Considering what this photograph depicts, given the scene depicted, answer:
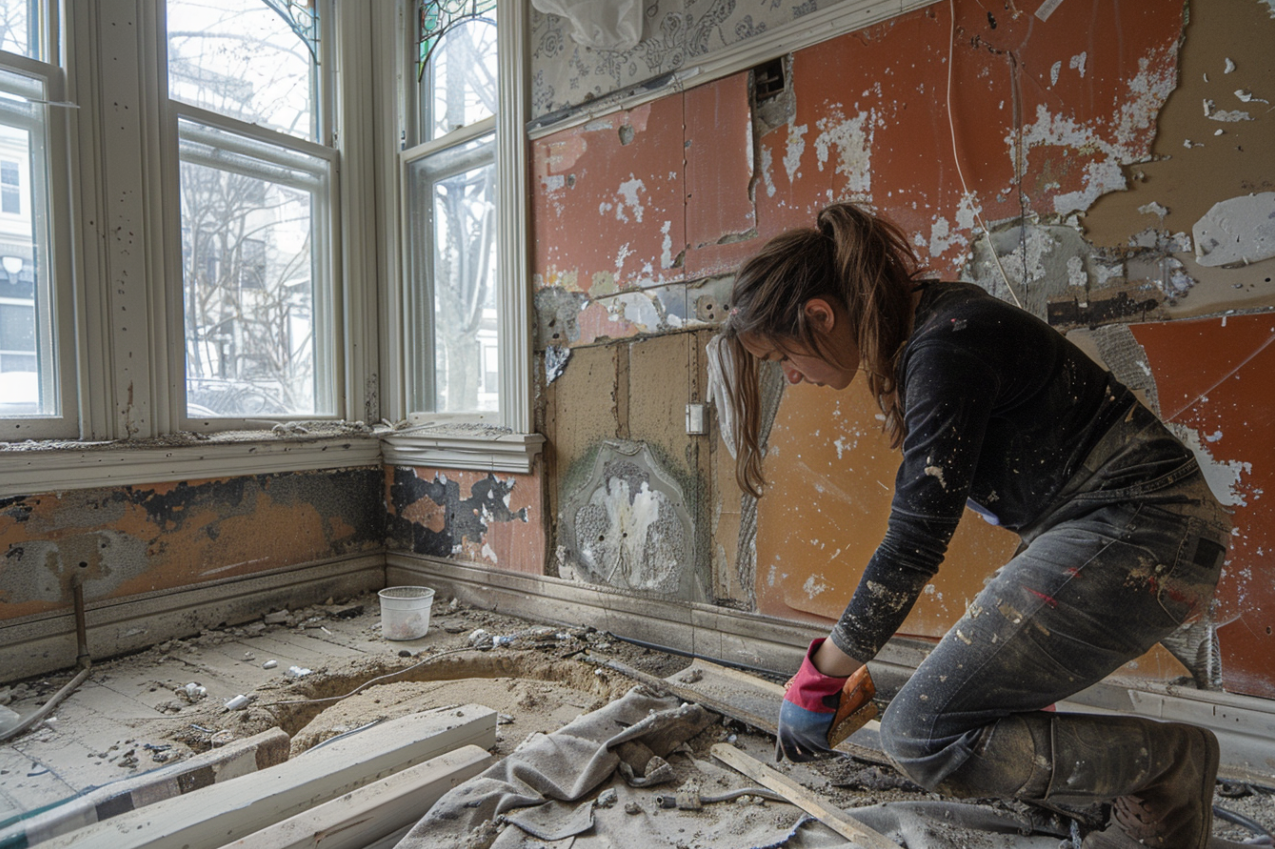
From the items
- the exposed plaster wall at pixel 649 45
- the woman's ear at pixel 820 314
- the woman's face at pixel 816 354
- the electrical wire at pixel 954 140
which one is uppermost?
the exposed plaster wall at pixel 649 45

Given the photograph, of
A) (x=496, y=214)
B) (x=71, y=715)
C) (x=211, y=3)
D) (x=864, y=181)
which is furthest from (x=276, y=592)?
(x=864, y=181)

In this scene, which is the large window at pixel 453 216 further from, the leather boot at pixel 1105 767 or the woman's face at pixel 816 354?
the leather boot at pixel 1105 767

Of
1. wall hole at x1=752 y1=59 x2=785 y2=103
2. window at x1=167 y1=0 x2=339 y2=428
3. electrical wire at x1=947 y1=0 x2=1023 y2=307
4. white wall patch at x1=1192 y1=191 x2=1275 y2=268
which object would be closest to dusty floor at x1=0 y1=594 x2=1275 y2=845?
window at x1=167 y1=0 x2=339 y2=428

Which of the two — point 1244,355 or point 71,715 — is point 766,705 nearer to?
point 1244,355

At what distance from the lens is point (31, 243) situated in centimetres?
276

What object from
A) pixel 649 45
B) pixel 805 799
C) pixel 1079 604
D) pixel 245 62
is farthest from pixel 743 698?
pixel 245 62

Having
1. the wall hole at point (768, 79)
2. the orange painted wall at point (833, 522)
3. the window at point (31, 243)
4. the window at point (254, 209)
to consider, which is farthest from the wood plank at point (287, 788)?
the wall hole at point (768, 79)

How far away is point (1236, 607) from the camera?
1.75 m

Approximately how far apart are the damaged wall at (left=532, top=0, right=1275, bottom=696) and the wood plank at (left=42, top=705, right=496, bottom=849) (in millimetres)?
1161

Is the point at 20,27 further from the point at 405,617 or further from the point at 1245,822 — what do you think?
the point at 1245,822

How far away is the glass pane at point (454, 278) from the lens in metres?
3.59

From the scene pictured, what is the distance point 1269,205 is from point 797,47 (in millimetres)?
1458

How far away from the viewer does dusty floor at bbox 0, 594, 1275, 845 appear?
1.92 m

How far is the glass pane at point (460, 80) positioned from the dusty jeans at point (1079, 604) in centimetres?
325
